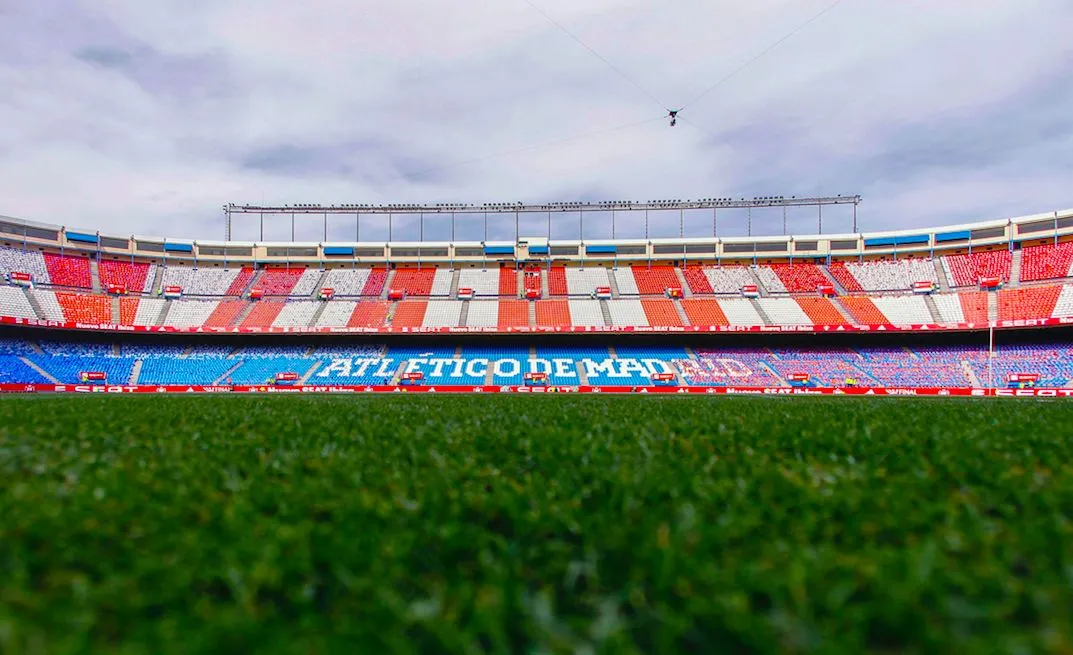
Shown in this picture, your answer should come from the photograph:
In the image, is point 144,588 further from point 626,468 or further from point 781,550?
point 626,468

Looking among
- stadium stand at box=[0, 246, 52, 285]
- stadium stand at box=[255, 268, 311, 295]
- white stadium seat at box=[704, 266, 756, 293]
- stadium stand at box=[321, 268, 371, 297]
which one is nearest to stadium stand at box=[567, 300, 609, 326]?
white stadium seat at box=[704, 266, 756, 293]

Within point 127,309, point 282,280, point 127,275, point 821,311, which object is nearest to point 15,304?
point 127,309

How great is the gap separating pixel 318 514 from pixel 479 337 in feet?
148

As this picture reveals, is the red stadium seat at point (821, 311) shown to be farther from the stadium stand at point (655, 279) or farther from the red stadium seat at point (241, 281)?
the red stadium seat at point (241, 281)

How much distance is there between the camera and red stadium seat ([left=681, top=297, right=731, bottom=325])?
46.9 m

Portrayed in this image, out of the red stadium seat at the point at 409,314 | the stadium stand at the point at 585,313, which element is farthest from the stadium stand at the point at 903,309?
the red stadium seat at the point at 409,314

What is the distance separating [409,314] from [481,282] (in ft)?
29.6

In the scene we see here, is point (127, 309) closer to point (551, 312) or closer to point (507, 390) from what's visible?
point (507, 390)

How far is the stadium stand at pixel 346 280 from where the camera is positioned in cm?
5425

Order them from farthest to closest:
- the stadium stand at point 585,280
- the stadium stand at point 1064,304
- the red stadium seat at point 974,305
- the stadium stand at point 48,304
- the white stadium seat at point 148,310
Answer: the stadium stand at point 585,280, the white stadium seat at point 148,310, the red stadium seat at point 974,305, the stadium stand at point 48,304, the stadium stand at point 1064,304

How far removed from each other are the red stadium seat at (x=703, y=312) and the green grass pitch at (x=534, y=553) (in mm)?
41172

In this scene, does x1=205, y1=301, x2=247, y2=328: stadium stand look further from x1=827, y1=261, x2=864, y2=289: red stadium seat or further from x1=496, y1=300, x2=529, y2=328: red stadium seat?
x1=827, y1=261, x2=864, y2=289: red stadium seat

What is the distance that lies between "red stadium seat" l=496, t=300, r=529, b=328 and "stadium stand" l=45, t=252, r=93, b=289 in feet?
113

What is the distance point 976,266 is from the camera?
162 ft
